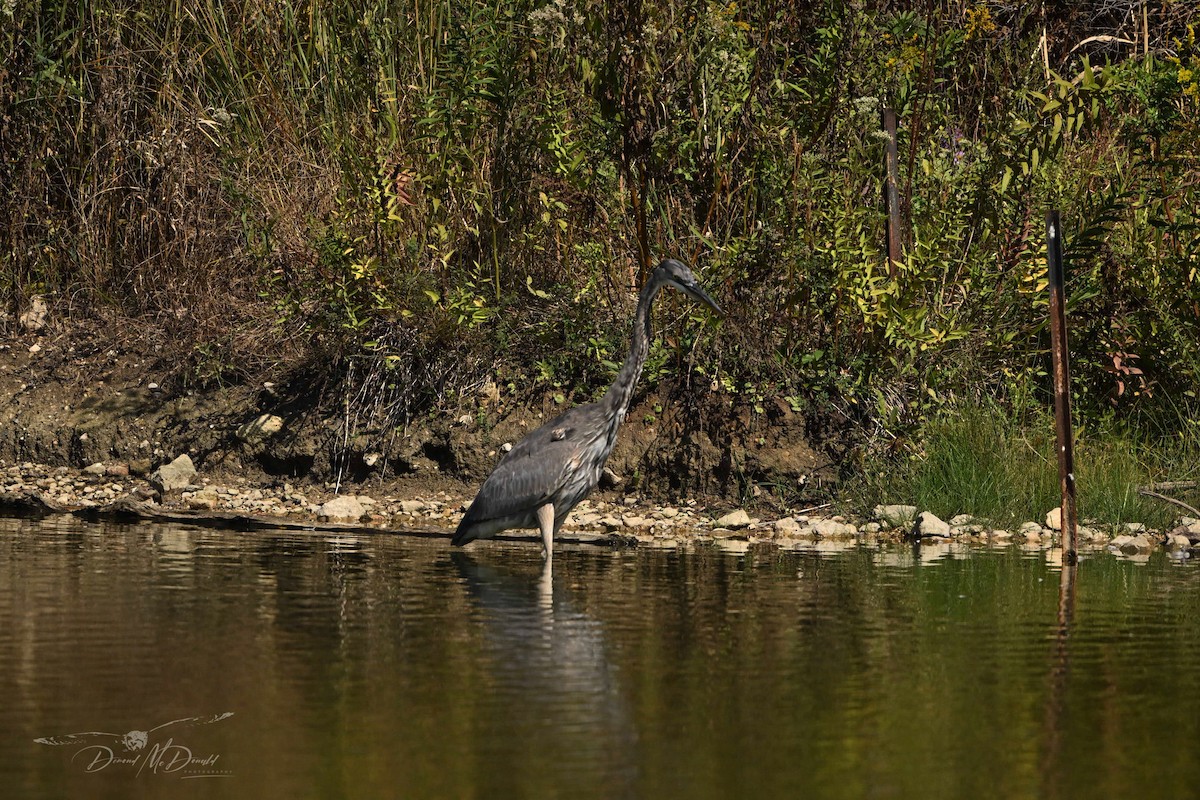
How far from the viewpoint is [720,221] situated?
10492 mm

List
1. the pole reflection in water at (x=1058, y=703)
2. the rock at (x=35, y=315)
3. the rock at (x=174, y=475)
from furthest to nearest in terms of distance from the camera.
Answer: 1. the rock at (x=35, y=315)
2. the rock at (x=174, y=475)
3. the pole reflection in water at (x=1058, y=703)

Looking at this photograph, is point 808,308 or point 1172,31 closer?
point 808,308

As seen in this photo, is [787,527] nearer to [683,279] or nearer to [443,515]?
[683,279]

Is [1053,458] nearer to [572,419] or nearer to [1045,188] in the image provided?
[1045,188]

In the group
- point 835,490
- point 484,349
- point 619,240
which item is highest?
point 619,240

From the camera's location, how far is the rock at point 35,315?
40.9 ft

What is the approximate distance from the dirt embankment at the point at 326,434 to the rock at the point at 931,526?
0.92 metres

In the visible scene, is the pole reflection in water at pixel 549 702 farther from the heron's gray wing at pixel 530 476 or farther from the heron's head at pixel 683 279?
the heron's head at pixel 683 279

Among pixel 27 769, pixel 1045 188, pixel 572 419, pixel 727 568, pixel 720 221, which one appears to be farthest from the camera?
pixel 720 221

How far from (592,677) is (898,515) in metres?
4.44

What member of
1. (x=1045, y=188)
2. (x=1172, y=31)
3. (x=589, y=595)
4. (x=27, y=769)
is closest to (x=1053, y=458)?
(x=1045, y=188)

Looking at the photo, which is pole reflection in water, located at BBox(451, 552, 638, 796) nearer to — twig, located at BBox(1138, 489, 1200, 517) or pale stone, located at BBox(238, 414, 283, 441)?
twig, located at BBox(1138, 489, 1200, 517)

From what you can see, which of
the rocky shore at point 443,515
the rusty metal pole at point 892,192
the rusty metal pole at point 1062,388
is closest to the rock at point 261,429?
the rocky shore at point 443,515

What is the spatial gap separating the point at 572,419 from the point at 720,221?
2.04 m
